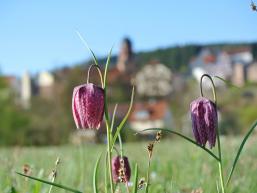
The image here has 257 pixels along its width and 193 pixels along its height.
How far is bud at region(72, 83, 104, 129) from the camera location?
3.25ft

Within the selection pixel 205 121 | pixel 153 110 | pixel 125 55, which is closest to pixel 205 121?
pixel 205 121

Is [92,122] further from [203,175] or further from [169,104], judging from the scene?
[169,104]

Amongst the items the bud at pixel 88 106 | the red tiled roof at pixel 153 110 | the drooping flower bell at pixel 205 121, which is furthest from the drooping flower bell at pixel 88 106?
the red tiled roof at pixel 153 110

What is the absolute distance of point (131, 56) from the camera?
64188mm

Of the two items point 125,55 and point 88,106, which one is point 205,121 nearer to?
point 88,106

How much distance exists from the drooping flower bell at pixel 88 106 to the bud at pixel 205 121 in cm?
18

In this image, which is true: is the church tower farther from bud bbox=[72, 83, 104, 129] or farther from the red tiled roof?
bud bbox=[72, 83, 104, 129]

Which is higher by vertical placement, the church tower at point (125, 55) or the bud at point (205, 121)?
the church tower at point (125, 55)

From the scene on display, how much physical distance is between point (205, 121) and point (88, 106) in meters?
0.22

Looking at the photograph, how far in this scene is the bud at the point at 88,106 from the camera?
0.99 meters

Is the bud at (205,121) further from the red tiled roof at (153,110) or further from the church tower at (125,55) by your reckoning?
the church tower at (125,55)

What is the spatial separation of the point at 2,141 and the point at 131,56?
43665 mm

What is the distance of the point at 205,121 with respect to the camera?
3.40 ft

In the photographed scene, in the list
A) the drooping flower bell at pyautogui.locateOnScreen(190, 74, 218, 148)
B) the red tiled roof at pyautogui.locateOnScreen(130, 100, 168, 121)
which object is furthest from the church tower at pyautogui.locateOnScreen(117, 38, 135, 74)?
the drooping flower bell at pyautogui.locateOnScreen(190, 74, 218, 148)
